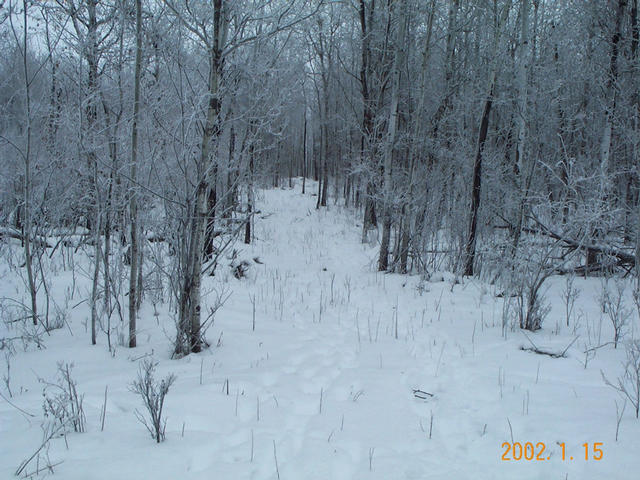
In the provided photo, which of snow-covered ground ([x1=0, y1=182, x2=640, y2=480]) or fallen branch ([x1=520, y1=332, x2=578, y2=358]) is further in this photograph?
fallen branch ([x1=520, y1=332, x2=578, y2=358])

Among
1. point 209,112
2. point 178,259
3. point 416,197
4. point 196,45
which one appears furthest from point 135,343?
point 416,197

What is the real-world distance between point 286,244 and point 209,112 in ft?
28.6

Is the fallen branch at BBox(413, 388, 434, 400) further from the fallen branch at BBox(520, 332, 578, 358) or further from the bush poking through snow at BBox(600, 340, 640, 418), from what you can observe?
the fallen branch at BBox(520, 332, 578, 358)

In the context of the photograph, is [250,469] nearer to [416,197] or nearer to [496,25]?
[416,197]

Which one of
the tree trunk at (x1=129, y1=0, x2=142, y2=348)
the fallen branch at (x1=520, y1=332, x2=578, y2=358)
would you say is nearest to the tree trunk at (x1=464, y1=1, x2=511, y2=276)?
the fallen branch at (x1=520, y1=332, x2=578, y2=358)

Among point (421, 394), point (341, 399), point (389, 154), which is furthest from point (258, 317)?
point (389, 154)
